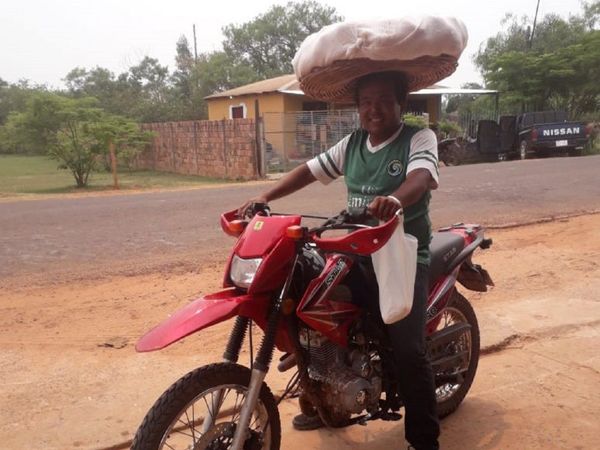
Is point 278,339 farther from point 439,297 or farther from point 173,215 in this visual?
point 173,215

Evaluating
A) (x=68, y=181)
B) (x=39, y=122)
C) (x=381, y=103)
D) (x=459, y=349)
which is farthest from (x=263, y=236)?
(x=39, y=122)

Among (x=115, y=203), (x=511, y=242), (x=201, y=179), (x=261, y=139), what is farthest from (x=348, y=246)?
(x=201, y=179)

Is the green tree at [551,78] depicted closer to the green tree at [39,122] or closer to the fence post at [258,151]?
the fence post at [258,151]

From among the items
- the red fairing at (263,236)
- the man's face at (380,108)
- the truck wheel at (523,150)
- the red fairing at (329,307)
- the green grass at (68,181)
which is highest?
the man's face at (380,108)

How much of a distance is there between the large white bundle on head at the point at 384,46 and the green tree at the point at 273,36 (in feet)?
154

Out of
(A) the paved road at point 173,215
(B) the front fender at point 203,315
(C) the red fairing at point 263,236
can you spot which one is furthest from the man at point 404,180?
(A) the paved road at point 173,215

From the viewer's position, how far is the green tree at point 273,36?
48.5 meters

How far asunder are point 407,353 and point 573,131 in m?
20.1

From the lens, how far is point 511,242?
23.0 ft

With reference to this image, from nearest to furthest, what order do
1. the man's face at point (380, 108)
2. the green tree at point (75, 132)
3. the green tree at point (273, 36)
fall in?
the man's face at point (380, 108)
the green tree at point (75, 132)
the green tree at point (273, 36)

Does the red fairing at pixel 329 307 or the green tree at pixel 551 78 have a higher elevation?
the green tree at pixel 551 78

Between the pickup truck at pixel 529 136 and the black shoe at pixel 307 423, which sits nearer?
the black shoe at pixel 307 423

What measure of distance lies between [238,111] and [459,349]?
84.6 feet

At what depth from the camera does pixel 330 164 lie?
290 centimetres
